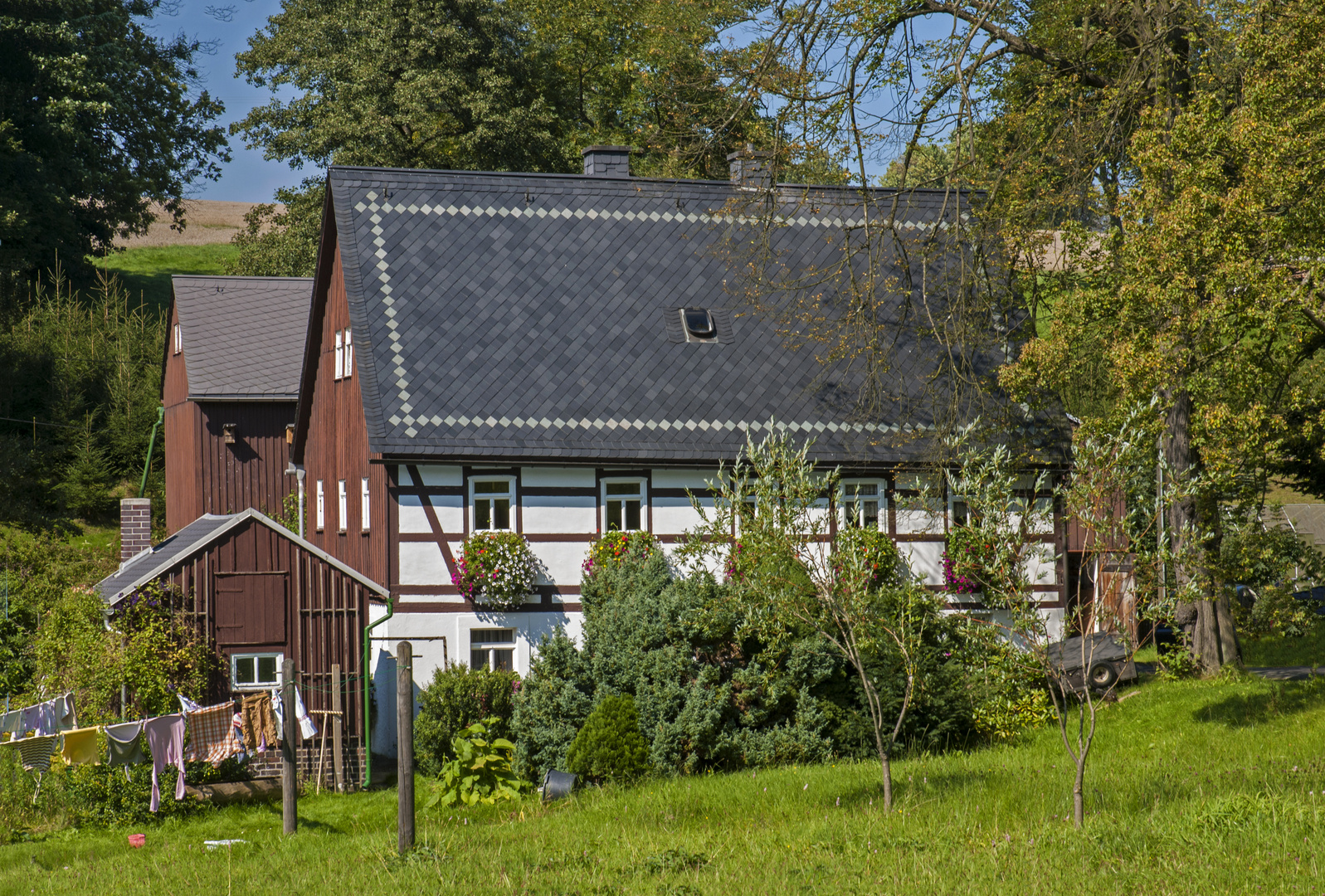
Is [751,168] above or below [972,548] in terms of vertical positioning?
above

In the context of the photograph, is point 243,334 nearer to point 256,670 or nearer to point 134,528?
point 134,528

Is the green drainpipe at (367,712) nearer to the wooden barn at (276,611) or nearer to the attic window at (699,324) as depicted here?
the wooden barn at (276,611)

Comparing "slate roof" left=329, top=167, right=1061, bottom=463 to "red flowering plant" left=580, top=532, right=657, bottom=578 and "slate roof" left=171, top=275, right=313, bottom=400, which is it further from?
"slate roof" left=171, top=275, right=313, bottom=400

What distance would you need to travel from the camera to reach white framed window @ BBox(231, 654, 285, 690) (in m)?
18.1

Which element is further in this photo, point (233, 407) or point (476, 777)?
point (233, 407)

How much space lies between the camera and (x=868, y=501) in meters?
20.7

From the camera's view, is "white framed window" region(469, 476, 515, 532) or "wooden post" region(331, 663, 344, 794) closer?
"wooden post" region(331, 663, 344, 794)

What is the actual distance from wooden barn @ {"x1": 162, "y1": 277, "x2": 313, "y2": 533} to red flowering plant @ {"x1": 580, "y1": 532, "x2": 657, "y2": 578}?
1220 cm

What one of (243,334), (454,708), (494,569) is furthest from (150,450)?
(454,708)

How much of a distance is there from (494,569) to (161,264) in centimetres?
5426

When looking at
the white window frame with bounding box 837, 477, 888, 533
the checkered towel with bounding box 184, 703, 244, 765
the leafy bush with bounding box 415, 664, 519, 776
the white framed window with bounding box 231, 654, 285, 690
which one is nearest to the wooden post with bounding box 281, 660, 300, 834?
the checkered towel with bounding box 184, 703, 244, 765

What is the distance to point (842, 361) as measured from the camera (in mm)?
21719

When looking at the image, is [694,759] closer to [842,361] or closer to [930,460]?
[930,460]

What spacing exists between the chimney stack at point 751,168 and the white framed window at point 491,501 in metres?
6.07
